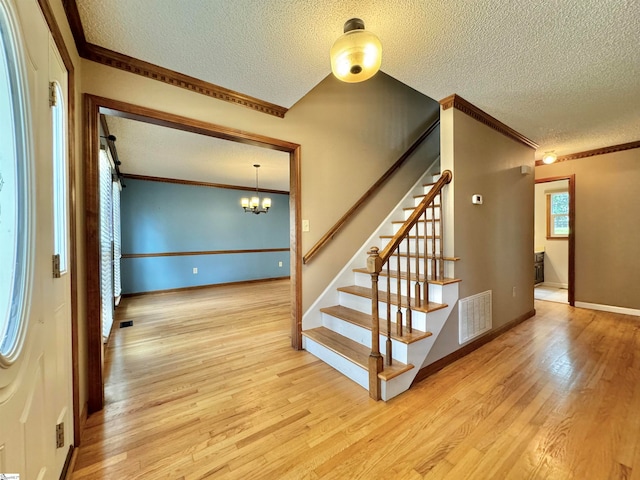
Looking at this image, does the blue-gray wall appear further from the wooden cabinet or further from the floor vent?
the wooden cabinet

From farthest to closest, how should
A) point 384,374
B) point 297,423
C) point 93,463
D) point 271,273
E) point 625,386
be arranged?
point 271,273, point 625,386, point 384,374, point 297,423, point 93,463

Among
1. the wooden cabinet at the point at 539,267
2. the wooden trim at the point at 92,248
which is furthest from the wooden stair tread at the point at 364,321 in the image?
the wooden cabinet at the point at 539,267

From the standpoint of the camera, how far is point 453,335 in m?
2.40

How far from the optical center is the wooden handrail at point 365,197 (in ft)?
9.12

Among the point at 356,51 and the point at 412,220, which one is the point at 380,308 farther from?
the point at 356,51

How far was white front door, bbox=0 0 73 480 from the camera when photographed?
2.66ft

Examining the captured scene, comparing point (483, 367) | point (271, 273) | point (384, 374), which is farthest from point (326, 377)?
point (271, 273)

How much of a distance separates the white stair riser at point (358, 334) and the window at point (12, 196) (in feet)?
6.53

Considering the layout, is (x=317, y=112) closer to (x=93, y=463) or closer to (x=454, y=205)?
(x=454, y=205)

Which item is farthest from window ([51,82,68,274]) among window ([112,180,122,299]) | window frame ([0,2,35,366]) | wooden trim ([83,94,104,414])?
window ([112,180,122,299])

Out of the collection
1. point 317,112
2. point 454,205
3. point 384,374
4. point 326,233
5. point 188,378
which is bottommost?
point 188,378

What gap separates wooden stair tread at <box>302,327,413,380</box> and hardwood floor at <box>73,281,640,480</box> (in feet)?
0.60

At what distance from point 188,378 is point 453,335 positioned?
2.29 metres

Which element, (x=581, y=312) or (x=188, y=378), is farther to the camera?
(x=581, y=312)
